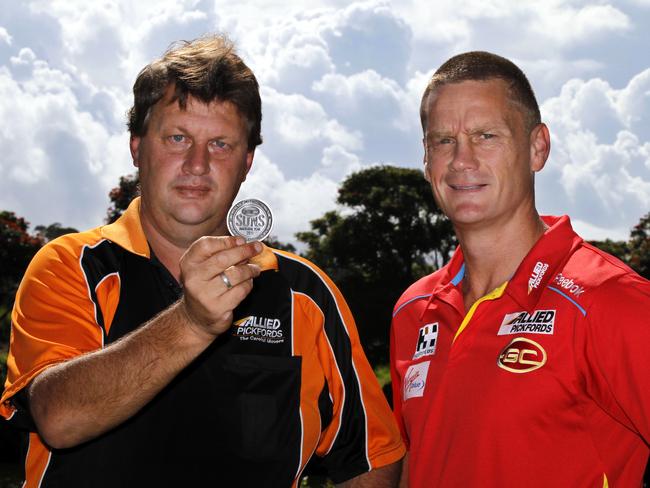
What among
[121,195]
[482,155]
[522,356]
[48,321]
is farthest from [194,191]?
[121,195]

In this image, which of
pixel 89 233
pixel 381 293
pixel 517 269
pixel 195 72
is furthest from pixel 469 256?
pixel 381 293

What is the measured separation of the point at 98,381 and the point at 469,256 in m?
2.33

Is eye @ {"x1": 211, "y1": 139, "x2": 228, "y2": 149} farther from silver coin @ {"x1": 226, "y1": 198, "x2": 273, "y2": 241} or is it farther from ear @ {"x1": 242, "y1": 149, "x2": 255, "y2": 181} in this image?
silver coin @ {"x1": 226, "y1": 198, "x2": 273, "y2": 241}

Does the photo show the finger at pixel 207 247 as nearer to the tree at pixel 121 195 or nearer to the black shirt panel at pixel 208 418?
the black shirt panel at pixel 208 418

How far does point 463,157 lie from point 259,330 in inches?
61.1

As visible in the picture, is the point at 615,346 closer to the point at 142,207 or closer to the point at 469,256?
the point at 469,256

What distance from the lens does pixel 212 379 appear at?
13.1ft

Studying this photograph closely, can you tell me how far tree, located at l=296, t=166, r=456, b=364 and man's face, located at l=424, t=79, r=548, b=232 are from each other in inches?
1643

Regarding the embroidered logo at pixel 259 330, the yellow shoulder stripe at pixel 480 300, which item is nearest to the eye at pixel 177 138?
the embroidered logo at pixel 259 330

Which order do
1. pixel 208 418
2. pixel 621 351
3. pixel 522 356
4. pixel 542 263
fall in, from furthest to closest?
pixel 542 263 < pixel 208 418 < pixel 522 356 < pixel 621 351

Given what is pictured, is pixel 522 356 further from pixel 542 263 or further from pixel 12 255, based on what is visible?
pixel 12 255

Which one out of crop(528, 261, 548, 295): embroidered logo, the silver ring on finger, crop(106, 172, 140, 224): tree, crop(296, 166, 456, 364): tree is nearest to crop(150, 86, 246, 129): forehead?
the silver ring on finger

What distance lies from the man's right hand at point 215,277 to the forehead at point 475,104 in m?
1.85

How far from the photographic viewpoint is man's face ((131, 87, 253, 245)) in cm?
399
